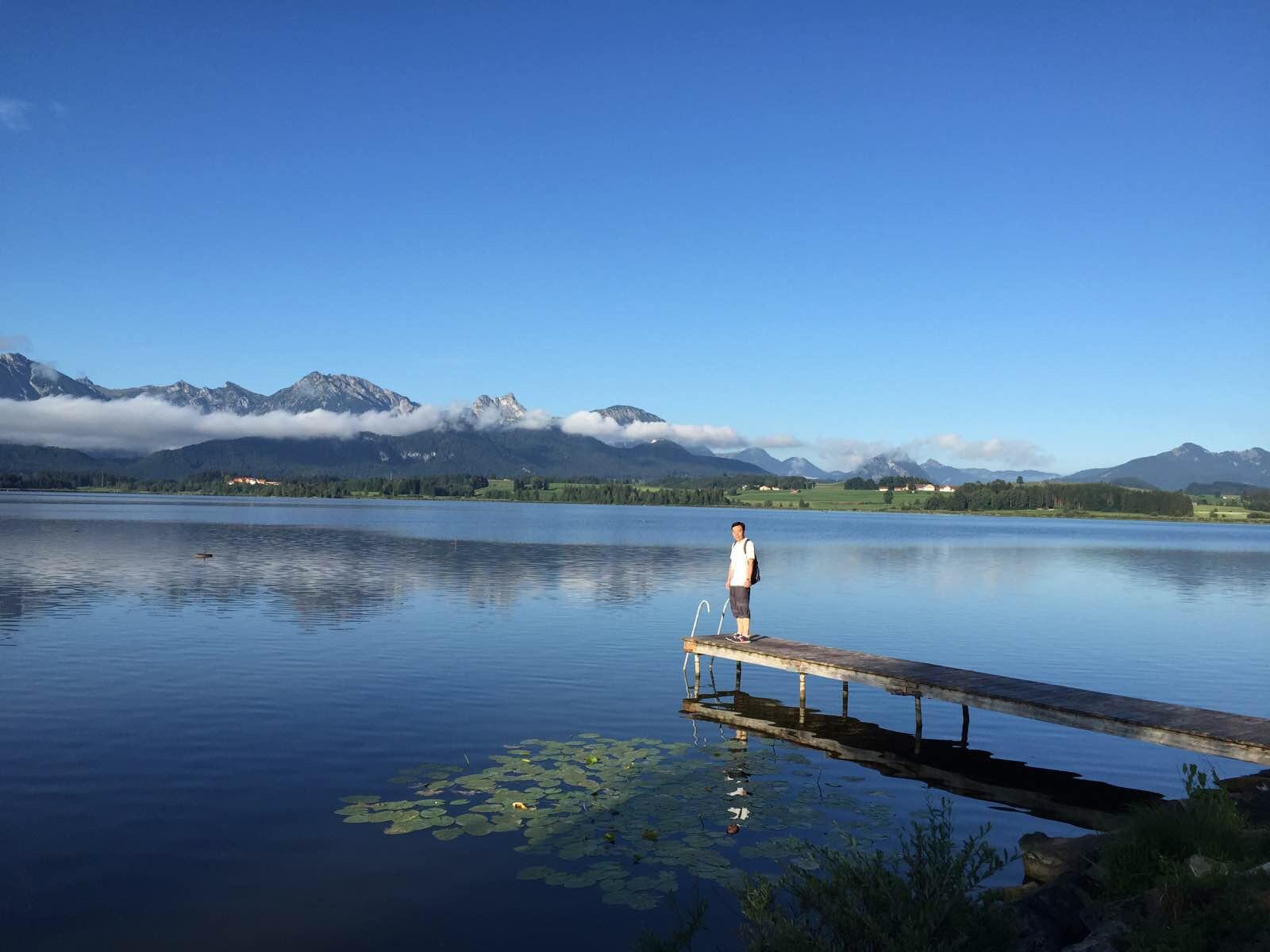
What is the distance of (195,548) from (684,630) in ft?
168

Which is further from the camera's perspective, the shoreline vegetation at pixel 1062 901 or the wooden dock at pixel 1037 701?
the wooden dock at pixel 1037 701

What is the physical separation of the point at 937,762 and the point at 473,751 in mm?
10110

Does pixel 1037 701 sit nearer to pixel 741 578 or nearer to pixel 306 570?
pixel 741 578

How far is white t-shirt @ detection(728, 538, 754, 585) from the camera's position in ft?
90.6

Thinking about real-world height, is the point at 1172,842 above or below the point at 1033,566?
above

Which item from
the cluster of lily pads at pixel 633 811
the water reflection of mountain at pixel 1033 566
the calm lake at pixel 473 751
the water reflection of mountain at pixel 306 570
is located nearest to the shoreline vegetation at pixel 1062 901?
the calm lake at pixel 473 751

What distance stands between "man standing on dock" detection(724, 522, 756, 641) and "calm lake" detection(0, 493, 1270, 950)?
8.20 ft

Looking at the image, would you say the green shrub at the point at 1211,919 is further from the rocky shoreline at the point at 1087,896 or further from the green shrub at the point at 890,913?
the green shrub at the point at 890,913

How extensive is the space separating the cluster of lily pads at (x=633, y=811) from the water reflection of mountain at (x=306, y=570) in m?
21.1

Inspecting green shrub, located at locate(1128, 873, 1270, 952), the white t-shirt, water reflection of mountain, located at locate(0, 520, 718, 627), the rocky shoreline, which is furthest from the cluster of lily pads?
water reflection of mountain, located at locate(0, 520, 718, 627)

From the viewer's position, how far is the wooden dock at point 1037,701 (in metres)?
17.4

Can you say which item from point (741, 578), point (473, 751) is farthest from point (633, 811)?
point (741, 578)

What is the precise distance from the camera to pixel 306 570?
186 feet

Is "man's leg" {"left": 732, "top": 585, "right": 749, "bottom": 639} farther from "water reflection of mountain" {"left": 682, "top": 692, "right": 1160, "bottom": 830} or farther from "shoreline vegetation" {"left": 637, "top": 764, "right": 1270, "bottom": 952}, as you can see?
"shoreline vegetation" {"left": 637, "top": 764, "right": 1270, "bottom": 952}
